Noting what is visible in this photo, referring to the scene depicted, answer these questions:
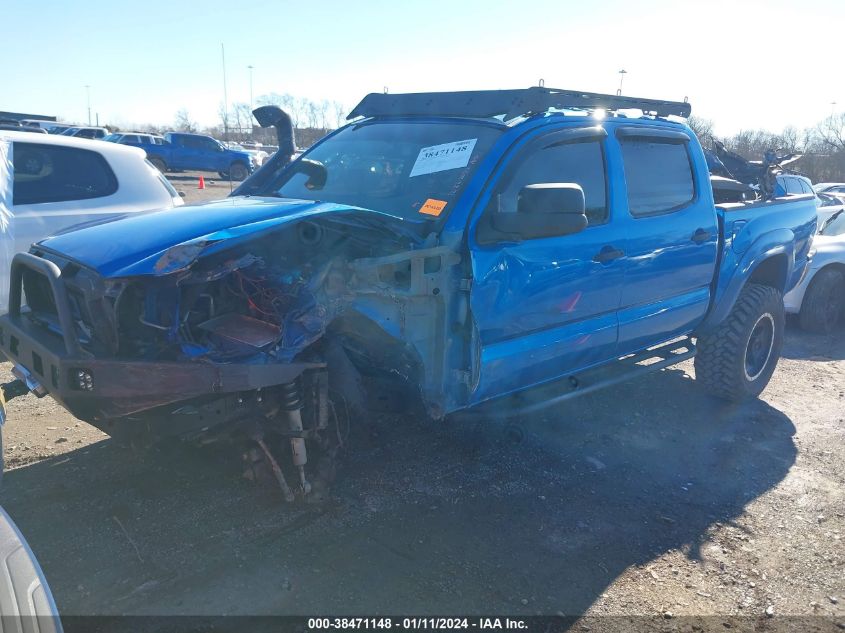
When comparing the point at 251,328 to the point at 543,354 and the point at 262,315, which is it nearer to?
the point at 262,315

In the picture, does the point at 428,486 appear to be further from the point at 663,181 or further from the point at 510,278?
the point at 663,181

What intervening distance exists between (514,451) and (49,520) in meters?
2.67

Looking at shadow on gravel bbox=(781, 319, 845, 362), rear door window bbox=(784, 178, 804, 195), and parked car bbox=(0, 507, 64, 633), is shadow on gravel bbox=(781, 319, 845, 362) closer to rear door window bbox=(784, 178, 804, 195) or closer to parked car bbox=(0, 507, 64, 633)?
rear door window bbox=(784, 178, 804, 195)

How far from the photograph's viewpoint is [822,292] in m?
7.77

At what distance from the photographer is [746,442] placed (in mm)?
4699

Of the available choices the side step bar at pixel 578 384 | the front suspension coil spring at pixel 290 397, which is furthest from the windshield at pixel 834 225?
the front suspension coil spring at pixel 290 397

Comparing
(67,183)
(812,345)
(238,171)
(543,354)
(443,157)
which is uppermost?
(238,171)

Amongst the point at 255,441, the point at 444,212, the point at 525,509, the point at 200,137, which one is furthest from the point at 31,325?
the point at 200,137

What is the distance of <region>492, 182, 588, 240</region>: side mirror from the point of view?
3.21m

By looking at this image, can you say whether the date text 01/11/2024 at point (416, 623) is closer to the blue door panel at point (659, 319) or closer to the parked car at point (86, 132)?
the blue door panel at point (659, 319)

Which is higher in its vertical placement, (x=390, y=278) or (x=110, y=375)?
(x=390, y=278)

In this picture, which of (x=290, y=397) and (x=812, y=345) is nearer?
(x=290, y=397)

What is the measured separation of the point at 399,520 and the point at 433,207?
164 centimetres

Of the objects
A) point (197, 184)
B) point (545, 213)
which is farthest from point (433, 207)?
point (197, 184)
